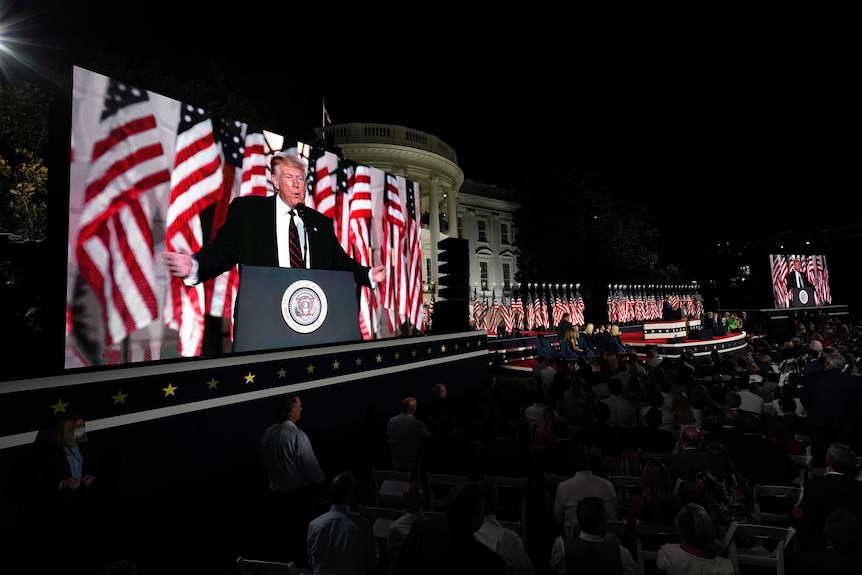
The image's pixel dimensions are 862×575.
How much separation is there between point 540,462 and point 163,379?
5.34m

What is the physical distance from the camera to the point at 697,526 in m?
2.94

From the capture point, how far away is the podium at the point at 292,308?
7479 millimetres

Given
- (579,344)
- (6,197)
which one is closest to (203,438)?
(6,197)

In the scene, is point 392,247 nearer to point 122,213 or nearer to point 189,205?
point 189,205

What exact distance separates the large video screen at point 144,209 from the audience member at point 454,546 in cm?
517

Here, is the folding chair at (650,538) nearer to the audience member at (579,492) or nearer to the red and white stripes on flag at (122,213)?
the audience member at (579,492)

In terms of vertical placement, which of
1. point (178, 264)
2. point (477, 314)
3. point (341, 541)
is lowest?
point (341, 541)

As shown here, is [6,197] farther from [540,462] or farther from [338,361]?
[540,462]

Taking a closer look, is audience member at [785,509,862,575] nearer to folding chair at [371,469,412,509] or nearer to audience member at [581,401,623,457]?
audience member at [581,401,623,457]

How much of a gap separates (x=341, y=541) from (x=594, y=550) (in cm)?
184

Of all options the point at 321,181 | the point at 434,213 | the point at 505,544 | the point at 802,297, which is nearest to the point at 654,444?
the point at 505,544

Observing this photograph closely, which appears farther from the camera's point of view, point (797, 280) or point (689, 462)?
point (797, 280)

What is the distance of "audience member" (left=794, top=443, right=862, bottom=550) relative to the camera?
3865mm

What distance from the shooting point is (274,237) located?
794cm
